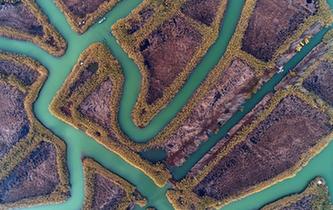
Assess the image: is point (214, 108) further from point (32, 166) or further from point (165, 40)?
point (32, 166)

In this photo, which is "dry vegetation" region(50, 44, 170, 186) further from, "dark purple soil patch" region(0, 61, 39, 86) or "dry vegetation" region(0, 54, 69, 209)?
"dark purple soil patch" region(0, 61, 39, 86)

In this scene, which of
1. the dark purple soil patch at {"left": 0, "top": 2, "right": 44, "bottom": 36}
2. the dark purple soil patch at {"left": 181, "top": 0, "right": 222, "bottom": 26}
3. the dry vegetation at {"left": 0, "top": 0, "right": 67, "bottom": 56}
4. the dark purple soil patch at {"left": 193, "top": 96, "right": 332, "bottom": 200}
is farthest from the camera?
the dark purple soil patch at {"left": 0, "top": 2, "right": 44, "bottom": 36}

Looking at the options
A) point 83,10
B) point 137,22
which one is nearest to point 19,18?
point 83,10

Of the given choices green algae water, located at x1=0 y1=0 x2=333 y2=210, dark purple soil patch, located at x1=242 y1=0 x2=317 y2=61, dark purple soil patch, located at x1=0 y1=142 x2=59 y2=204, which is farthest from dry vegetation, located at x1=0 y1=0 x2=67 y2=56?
dark purple soil patch, located at x1=242 y1=0 x2=317 y2=61

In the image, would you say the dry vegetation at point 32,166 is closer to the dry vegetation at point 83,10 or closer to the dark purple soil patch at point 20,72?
the dark purple soil patch at point 20,72

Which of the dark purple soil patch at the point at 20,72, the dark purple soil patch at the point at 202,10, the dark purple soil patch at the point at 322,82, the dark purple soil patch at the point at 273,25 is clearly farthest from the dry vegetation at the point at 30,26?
the dark purple soil patch at the point at 322,82

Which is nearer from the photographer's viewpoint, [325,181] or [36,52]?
[325,181]

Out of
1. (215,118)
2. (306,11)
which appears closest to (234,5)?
(306,11)

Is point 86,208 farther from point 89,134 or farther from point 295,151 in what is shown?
point 295,151
